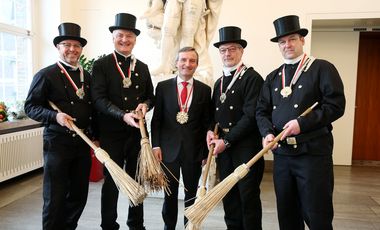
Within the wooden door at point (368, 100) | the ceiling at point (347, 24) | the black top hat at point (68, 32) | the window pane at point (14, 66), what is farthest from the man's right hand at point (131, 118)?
the wooden door at point (368, 100)

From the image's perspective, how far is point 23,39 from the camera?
5.15 meters

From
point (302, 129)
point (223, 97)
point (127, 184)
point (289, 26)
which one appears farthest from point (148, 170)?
point (289, 26)

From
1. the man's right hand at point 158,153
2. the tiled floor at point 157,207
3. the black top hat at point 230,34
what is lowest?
the tiled floor at point 157,207

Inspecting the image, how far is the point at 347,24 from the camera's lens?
5348 millimetres

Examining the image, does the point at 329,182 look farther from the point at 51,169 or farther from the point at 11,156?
the point at 11,156

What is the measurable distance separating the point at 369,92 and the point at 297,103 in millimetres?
4590

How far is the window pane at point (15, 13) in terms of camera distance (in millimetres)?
4723

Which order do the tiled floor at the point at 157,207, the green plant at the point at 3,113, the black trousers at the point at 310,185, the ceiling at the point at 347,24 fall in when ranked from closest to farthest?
the black trousers at the point at 310,185, the tiled floor at the point at 157,207, the green plant at the point at 3,113, the ceiling at the point at 347,24

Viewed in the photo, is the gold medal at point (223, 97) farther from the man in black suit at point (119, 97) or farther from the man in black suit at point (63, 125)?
the man in black suit at point (63, 125)

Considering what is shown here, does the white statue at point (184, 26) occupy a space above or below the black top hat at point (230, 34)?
above

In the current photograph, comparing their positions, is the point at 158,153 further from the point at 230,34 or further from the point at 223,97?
the point at 230,34

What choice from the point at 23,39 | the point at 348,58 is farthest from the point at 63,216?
the point at 348,58

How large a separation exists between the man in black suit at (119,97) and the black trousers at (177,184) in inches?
11.1

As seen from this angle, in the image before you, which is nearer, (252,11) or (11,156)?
(11,156)
